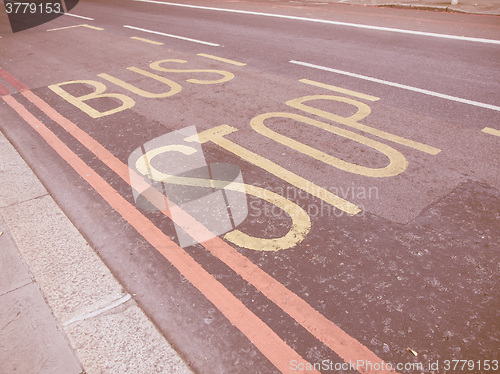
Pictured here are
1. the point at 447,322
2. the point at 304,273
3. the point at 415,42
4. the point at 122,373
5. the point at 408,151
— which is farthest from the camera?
the point at 415,42

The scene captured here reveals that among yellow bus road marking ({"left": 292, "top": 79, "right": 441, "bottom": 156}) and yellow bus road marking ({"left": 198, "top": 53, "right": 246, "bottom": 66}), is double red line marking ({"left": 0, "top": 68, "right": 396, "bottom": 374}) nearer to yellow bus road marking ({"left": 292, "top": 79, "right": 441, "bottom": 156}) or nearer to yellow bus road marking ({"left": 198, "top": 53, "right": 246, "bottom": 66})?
yellow bus road marking ({"left": 292, "top": 79, "right": 441, "bottom": 156})

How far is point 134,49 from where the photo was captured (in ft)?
32.9

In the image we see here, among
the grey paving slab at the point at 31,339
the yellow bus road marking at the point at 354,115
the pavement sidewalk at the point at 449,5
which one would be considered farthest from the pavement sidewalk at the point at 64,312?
the pavement sidewalk at the point at 449,5

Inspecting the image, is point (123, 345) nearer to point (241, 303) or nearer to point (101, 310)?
point (101, 310)

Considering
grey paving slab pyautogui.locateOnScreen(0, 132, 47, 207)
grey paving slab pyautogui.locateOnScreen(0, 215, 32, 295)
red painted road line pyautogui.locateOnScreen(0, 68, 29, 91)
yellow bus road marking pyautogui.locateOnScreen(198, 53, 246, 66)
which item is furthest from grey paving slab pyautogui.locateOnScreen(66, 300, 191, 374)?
yellow bus road marking pyautogui.locateOnScreen(198, 53, 246, 66)

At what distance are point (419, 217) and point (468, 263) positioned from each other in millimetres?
623

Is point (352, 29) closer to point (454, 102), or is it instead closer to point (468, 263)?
point (454, 102)

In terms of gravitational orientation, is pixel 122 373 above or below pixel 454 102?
below

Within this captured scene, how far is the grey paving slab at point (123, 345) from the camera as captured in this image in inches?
95.8

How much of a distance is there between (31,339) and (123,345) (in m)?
0.61

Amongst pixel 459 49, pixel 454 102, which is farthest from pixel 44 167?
pixel 459 49

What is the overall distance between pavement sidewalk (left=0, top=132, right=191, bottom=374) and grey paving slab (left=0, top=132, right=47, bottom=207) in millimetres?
407

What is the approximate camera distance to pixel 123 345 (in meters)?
2.57

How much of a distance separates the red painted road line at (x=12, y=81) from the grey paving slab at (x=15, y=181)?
3.06 meters
